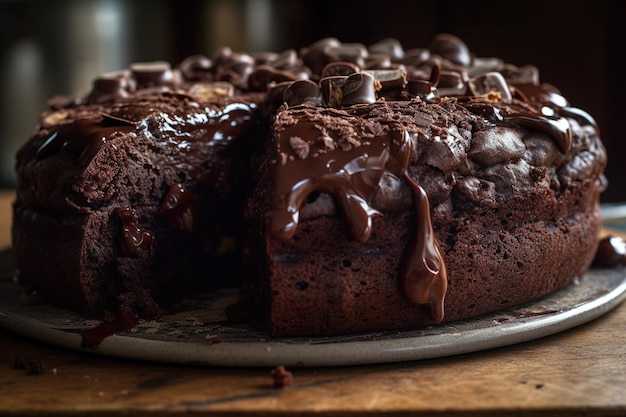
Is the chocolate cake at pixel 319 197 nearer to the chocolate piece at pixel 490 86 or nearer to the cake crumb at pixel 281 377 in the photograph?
the chocolate piece at pixel 490 86

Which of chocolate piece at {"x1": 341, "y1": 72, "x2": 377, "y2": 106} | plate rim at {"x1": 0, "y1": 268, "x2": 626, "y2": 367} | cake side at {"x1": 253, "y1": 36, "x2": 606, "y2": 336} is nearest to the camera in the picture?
plate rim at {"x1": 0, "y1": 268, "x2": 626, "y2": 367}

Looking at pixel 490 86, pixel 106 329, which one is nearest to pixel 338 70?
pixel 490 86

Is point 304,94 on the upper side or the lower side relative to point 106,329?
upper

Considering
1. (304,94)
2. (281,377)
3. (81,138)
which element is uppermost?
(304,94)

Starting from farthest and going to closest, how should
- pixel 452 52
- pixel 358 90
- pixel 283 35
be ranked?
1. pixel 283 35
2. pixel 452 52
3. pixel 358 90

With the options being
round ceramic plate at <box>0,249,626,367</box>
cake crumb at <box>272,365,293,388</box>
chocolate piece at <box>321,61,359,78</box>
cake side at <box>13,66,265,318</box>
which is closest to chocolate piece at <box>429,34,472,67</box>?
chocolate piece at <box>321,61,359,78</box>

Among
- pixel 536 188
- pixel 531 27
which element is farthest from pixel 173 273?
pixel 531 27

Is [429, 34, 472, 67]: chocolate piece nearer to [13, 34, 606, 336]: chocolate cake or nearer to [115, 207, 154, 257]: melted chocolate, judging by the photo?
[13, 34, 606, 336]: chocolate cake

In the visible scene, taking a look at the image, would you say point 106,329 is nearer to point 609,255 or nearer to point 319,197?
point 319,197

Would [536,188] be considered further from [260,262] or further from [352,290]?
[260,262]
